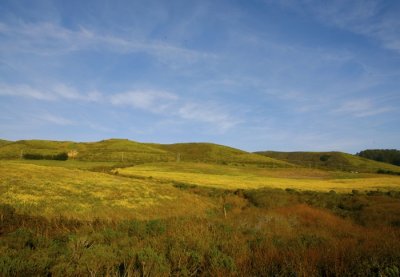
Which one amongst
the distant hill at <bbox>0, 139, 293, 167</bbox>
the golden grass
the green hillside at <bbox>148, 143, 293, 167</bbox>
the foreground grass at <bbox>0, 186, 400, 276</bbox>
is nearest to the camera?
the foreground grass at <bbox>0, 186, 400, 276</bbox>

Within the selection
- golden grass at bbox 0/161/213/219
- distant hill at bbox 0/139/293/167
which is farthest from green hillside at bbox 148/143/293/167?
golden grass at bbox 0/161/213/219

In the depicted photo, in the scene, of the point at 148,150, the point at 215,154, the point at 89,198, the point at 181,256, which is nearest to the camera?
the point at 181,256

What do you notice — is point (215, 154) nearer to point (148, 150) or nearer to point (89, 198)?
point (148, 150)

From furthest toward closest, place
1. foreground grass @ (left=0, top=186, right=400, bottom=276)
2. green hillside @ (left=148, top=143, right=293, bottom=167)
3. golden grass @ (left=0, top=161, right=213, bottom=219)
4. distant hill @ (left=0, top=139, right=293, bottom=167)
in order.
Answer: green hillside @ (left=148, top=143, right=293, bottom=167) < distant hill @ (left=0, top=139, right=293, bottom=167) < golden grass @ (left=0, top=161, right=213, bottom=219) < foreground grass @ (left=0, top=186, right=400, bottom=276)

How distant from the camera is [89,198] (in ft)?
88.4

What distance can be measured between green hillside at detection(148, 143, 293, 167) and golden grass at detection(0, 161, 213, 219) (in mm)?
79396

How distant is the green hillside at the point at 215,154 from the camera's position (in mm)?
118387

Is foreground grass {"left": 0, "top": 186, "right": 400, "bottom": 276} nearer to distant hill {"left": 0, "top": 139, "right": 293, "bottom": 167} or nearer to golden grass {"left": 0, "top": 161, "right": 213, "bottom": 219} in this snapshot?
golden grass {"left": 0, "top": 161, "right": 213, "bottom": 219}

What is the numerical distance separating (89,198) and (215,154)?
107693 mm

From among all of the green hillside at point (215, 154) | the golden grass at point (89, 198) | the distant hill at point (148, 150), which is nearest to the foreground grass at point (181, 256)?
the golden grass at point (89, 198)

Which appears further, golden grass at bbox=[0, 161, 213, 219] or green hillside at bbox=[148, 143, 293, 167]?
green hillside at bbox=[148, 143, 293, 167]

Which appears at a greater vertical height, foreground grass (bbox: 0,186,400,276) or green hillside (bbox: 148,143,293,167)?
green hillside (bbox: 148,143,293,167)

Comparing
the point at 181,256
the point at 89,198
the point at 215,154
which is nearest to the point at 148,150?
the point at 215,154

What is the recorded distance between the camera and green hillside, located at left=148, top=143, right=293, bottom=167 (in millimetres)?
118387
